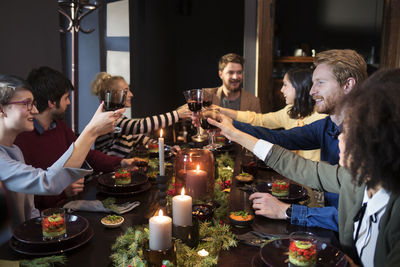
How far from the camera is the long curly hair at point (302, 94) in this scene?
301 centimetres

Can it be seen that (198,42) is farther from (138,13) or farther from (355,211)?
(355,211)

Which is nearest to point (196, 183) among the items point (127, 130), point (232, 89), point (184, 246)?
point (184, 246)

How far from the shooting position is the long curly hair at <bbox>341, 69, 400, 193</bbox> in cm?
92

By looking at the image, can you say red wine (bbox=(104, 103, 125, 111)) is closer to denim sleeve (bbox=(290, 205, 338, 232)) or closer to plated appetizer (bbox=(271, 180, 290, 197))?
plated appetizer (bbox=(271, 180, 290, 197))

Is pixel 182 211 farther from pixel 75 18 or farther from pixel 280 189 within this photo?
pixel 75 18

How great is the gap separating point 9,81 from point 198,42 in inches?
202

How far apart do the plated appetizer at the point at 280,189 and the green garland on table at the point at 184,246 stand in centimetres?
44

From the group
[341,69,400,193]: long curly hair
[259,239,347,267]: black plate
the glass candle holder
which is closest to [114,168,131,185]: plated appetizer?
the glass candle holder

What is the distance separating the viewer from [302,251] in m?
1.11

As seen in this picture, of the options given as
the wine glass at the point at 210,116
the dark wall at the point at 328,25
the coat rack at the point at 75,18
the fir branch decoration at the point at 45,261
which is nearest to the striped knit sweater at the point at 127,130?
the wine glass at the point at 210,116

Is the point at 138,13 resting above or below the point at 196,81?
above

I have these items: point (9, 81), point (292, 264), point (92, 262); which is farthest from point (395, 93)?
point (9, 81)

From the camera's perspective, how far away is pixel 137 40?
16.8 ft

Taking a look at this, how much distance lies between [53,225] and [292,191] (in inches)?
42.3
